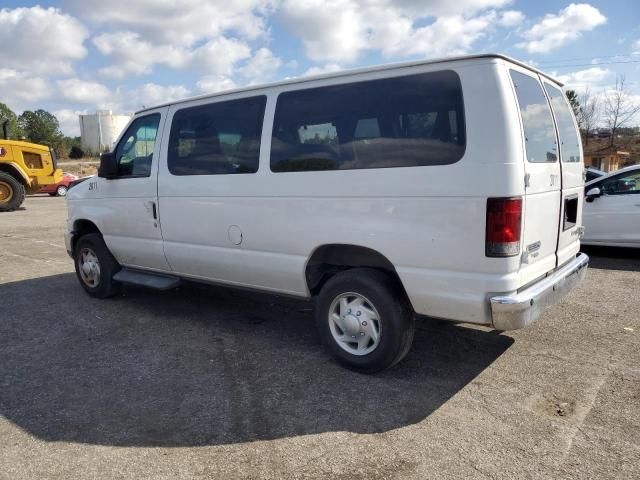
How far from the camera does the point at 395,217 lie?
3.62 m

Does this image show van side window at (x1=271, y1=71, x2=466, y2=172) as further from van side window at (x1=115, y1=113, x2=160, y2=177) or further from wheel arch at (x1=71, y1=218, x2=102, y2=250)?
wheel arch at (x1=71, y1=218, x2=102, y2=250)

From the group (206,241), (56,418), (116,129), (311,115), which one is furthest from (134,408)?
(116,129)

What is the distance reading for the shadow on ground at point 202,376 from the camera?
334cm

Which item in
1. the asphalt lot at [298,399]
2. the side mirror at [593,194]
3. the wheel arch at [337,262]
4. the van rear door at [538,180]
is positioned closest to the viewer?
the asphalt lot at [298,399]

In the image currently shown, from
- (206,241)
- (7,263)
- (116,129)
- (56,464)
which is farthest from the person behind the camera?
(116,129)

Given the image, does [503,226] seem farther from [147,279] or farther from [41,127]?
[41,127]

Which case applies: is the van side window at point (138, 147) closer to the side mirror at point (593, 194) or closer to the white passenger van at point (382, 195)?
the white passenger van at point (382, 195)

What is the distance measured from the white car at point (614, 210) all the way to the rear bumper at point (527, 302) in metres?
4.60

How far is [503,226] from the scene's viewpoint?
325 cm

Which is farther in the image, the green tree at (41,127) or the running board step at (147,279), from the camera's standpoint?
the green tree at (41,127)

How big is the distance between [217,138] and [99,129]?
60.5 m

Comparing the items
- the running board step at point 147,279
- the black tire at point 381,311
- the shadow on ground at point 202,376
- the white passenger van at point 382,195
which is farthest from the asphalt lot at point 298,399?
the white passenger van at point 382,195

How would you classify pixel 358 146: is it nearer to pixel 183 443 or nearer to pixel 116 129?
pixel 183 443

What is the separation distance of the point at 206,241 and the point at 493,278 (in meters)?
2.66
